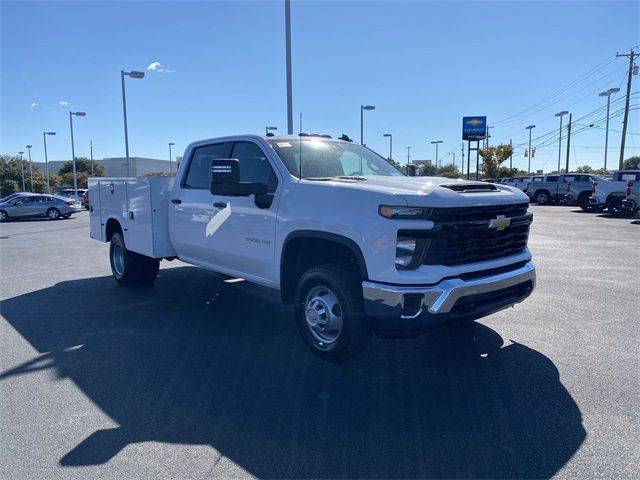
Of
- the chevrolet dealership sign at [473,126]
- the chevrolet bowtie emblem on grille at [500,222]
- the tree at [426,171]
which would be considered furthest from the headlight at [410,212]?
the chevrolet dealership sign at [473,126]

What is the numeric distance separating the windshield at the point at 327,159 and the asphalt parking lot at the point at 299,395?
1.79 metres

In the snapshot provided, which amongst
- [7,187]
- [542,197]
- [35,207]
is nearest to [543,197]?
[542,197]

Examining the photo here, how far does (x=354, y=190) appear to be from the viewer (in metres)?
4.16

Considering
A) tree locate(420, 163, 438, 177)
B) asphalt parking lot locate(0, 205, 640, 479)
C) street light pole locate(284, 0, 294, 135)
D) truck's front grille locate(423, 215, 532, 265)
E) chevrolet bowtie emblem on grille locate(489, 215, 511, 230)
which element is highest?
street light pole locate(284, 0, 294, 135)

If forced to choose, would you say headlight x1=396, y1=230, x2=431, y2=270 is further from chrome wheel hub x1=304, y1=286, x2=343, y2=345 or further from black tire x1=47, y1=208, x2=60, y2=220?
black tire x1=47, y1=208, x2=60, y2=220

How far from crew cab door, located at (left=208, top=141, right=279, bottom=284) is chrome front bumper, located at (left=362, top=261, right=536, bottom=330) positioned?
4.70ft

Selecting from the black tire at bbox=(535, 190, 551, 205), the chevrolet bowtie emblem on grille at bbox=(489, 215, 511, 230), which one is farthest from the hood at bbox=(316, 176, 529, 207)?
the black tire at bbox=(535, 190, 551, 205)

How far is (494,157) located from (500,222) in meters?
59.7

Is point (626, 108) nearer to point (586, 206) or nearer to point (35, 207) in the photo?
point (586, 206)

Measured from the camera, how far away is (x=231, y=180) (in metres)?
4.79

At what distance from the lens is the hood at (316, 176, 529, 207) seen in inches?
152

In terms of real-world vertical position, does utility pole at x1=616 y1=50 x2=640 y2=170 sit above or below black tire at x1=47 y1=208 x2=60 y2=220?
above

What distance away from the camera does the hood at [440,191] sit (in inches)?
152

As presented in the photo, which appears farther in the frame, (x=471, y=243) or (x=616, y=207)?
(x=616, y=207)
